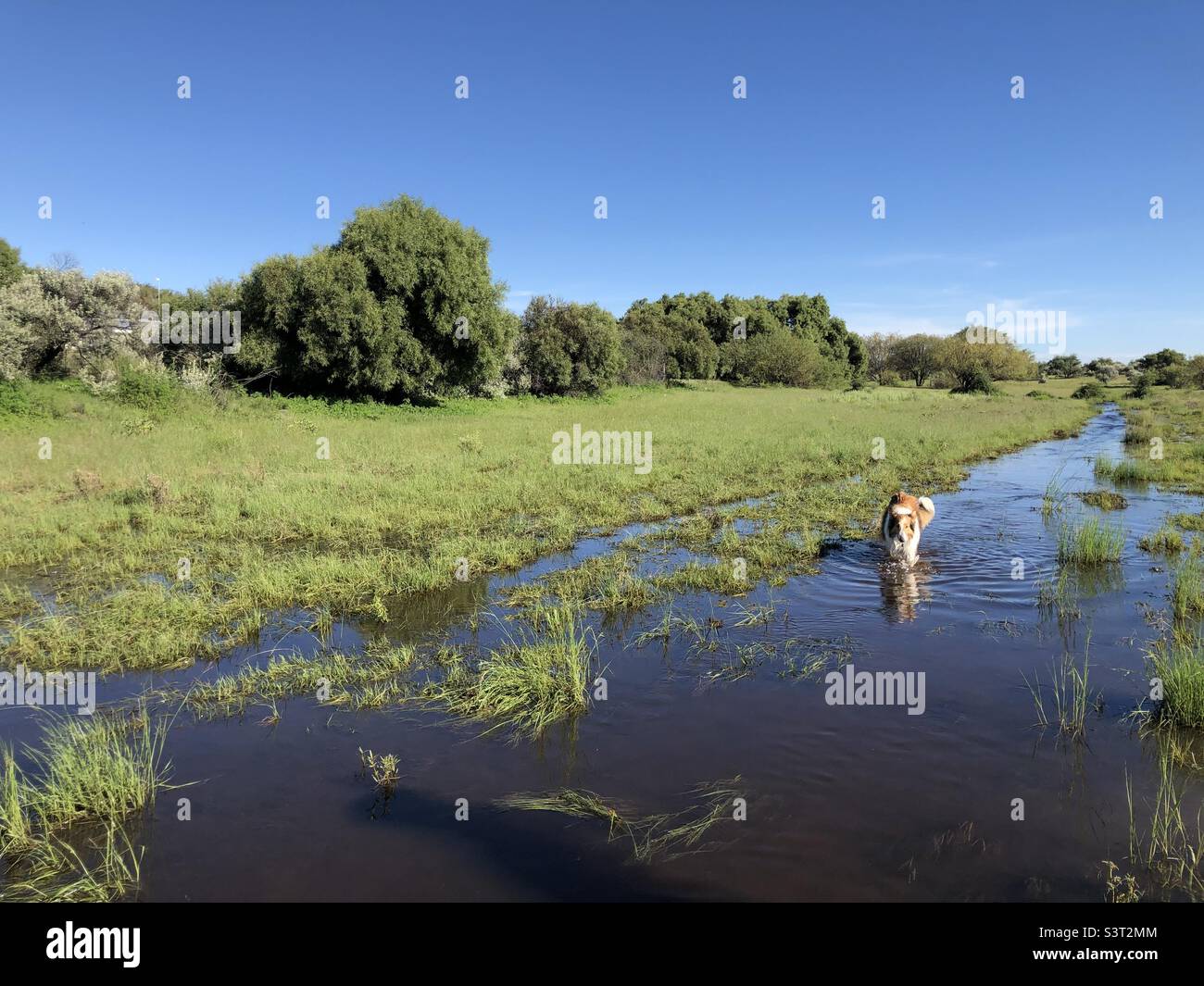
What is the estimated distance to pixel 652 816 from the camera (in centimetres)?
402

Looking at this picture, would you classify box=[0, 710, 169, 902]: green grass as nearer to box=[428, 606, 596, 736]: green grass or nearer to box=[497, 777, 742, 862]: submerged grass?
box=[428, 606, 596, 736]: green grass

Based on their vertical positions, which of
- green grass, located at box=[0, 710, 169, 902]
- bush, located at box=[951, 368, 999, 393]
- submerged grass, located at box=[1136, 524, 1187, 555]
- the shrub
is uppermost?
bush, located at box=[951, 368, 999, 393]

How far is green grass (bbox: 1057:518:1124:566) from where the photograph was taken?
8.80 metres

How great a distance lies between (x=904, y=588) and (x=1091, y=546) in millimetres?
2917

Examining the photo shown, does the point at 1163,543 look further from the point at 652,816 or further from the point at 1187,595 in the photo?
the point at 652,816

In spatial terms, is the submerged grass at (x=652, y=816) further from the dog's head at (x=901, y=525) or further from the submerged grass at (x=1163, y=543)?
the submerged grass at (x=1163, y=543)

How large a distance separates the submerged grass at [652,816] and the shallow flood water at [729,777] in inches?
2.8

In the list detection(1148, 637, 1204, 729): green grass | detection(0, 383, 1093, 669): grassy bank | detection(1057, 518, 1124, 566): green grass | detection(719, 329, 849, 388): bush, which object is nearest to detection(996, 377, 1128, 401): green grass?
detection(719, 329, 849, 388): bush

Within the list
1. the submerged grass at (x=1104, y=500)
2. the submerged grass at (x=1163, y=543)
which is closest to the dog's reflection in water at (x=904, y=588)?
the submerged grass at (x=1163, y=543)

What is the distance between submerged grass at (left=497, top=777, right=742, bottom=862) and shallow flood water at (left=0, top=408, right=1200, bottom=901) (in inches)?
2.8

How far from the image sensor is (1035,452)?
21.5m

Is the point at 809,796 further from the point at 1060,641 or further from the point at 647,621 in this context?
the point at 1060,641
